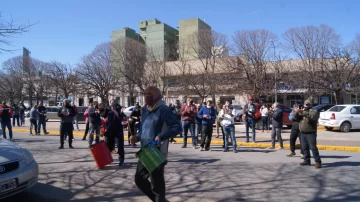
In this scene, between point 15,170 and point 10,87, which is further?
point 10,87

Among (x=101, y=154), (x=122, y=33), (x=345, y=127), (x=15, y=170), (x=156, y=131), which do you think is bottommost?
(x=345, y=127)

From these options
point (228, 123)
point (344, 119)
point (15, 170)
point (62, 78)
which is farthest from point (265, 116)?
point (62, 78)

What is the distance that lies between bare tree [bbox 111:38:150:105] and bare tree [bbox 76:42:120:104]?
1067 millimetres

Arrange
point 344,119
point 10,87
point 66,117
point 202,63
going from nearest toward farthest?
point 66,117
point 344,119
point 202,63
point 10,87

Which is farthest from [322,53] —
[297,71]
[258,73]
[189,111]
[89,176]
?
[89,176]

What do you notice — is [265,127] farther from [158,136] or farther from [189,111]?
[158,136]

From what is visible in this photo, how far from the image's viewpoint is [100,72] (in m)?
38.3

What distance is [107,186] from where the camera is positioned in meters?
5.44

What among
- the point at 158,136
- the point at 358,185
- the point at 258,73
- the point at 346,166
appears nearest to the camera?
the point at 158,136

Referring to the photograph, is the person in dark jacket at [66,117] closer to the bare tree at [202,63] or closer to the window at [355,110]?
the window at [355,110]

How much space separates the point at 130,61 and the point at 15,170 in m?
32.2

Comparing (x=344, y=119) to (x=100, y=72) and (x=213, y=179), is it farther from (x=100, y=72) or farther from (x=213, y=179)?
(x=100, y=72)

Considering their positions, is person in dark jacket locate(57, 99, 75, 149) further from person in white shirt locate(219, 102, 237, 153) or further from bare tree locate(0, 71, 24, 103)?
bare tree locate(0, 71, 24, 103)

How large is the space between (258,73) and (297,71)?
4.37 meters
